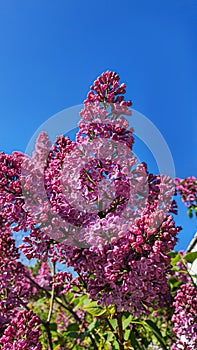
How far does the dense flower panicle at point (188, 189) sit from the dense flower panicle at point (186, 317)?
10.5 ft

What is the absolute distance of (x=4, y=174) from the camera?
6.30 ft

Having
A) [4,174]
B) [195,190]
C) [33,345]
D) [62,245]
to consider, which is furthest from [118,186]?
[195,190]

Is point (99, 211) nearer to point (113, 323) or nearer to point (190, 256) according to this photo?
point (113, 323)

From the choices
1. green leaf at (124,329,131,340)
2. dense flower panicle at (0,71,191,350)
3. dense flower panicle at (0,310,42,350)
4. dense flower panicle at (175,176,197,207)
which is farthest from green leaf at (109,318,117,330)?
dense flower panicle at (175,176,197,207)

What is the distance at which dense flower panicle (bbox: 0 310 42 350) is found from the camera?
69.5 inches

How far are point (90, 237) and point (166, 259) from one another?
31cm

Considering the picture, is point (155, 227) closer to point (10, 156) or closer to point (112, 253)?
point (112, 253)

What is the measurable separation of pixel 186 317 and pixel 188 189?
11.1ft

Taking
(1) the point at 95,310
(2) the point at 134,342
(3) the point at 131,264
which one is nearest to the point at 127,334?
(2) the point at 134,342

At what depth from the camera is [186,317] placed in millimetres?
2377

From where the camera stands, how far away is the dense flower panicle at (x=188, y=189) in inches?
218

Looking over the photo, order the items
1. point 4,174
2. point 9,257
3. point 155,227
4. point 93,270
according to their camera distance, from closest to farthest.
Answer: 1. point 155,227
2. point 93,270
3. point 4,174
4. point 9,257

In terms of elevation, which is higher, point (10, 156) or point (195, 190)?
point (195, 190)

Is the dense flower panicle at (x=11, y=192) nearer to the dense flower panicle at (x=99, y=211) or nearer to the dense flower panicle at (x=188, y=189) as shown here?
the dense flower panicle at (x=99, y=211)
